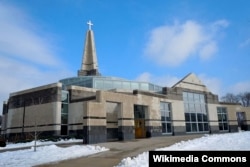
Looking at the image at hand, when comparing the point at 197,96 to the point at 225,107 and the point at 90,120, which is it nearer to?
the point at 225,107

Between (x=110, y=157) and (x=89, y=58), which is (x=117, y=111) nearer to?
(x=110, y=157)

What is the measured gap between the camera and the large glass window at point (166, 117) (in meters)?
34.6

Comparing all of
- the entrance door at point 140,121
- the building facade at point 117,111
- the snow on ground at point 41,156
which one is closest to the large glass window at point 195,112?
the building facade at point 117,111

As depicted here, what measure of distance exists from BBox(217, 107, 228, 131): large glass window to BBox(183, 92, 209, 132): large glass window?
3984 mm

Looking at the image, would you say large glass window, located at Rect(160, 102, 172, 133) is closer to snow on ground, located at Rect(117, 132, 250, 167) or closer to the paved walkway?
the paved walkway

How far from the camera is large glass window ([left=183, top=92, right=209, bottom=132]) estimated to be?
38.7 metres

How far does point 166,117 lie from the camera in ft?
116

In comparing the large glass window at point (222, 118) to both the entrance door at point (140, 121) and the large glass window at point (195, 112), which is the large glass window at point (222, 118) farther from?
the entrance door at point (140, 121)

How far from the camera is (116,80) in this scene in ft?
150

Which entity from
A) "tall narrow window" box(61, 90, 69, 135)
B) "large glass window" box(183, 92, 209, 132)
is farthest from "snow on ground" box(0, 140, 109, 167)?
"large glass window" box(183, 92, 209, 132)

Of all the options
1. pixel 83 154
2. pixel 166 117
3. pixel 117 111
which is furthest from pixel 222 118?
pixel 83 154

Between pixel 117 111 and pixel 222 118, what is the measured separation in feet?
73.6

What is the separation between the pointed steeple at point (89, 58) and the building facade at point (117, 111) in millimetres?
4601

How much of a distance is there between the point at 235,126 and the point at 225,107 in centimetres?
397
